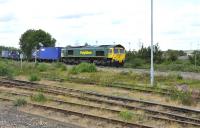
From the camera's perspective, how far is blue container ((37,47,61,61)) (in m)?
69.0

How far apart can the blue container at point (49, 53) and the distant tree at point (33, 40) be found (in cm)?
2566

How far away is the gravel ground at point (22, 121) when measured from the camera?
13.8m

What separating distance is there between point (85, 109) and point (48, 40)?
298ft

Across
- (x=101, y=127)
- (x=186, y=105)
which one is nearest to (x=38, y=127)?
(x=101, y=127)

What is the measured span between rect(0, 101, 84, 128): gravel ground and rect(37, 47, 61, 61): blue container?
5166cm

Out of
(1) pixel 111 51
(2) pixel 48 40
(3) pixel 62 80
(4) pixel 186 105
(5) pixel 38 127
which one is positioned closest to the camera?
(5) pixel 38 127

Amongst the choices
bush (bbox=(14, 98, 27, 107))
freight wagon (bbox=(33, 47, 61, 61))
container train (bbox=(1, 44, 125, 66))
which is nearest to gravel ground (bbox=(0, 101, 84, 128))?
bush (bbox=(14, 98, 27, 107))

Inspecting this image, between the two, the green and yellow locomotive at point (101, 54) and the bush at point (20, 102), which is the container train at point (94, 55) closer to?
the green and yellow locomotive at point (101, 54)

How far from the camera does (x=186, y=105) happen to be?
18.2 m

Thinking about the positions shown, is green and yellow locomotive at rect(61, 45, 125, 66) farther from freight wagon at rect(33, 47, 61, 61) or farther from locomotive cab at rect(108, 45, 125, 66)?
freight wagon at rect(33, 47, 61, 61)

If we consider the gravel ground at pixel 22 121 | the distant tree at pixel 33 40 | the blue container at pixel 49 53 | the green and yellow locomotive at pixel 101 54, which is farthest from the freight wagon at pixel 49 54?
the gravel ground at pixel 22 121

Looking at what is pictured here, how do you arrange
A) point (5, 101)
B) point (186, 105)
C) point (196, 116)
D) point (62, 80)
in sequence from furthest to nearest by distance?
point (62, 80), point (5, 101), point (186, 105), point (196, 116)

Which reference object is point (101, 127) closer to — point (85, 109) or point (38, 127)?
point (38, 127)

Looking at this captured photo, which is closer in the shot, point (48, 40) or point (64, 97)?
point (64, 97)
